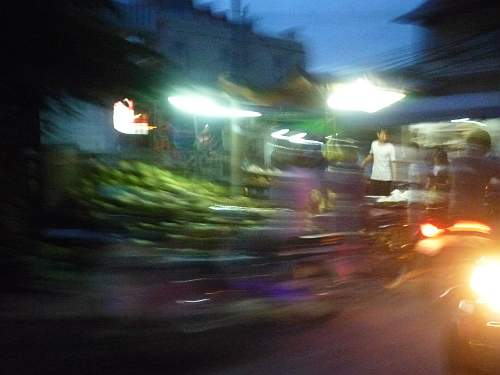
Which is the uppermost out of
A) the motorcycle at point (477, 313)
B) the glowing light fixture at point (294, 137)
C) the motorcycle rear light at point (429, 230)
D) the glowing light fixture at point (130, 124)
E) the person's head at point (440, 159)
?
the glowing light fixture at point (130, 124)

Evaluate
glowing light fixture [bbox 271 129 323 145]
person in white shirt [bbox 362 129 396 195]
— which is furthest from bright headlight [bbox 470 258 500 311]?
person in white shirt [bbox 362 129 396 195]

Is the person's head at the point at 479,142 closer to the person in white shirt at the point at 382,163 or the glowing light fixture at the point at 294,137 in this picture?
the glowing light fixture at the point at 294,137

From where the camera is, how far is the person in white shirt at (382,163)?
37.6 ft

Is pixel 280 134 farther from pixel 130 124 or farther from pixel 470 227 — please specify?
pixel 470 227

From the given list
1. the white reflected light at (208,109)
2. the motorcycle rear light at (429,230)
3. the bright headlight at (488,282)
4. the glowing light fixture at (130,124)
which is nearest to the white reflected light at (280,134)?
the white reflected light at (208,109)

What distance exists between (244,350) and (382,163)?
21.8 ft

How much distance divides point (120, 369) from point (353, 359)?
1646 millimetres

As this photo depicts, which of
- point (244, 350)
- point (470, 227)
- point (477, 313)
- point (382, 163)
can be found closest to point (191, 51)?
point (382, 163)

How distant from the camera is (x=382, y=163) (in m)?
11.5

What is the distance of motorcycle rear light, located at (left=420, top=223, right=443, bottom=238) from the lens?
6365 mm

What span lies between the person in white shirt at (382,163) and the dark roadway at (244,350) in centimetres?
541

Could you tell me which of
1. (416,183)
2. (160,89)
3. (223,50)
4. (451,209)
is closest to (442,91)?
(416,183)

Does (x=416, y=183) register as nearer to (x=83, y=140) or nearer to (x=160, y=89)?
(x=160, y=89)

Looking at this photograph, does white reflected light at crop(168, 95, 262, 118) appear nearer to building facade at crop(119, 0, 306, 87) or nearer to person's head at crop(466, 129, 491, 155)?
person's head at crop(466, 129, 491, 155)
